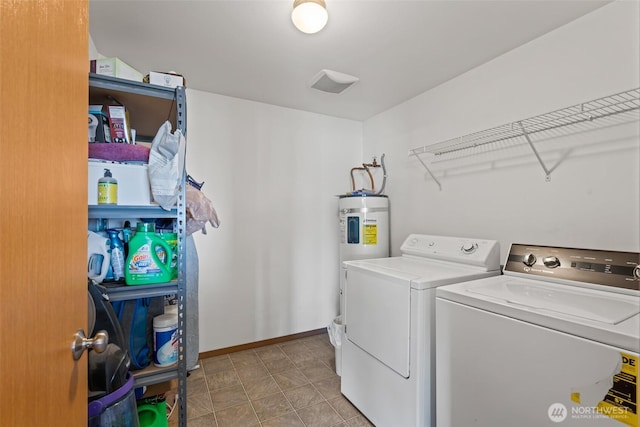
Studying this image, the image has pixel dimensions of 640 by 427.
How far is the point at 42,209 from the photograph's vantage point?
576 millimetres

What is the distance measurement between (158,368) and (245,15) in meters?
1.80

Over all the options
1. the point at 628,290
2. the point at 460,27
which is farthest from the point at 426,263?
the point at 460,27

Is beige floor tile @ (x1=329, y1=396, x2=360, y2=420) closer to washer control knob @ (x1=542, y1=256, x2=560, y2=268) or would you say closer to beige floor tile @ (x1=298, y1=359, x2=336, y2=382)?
beige floor tile @ (x1=298, y1=359, x2=336, y2=382)

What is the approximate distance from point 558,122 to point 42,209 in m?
2.26

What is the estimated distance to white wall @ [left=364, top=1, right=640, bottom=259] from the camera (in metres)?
1.45

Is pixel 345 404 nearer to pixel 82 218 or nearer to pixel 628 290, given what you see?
pixel 628 290

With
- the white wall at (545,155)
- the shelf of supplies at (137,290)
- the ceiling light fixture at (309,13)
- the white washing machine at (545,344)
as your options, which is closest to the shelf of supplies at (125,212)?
the shelf of supplies at (137,290)

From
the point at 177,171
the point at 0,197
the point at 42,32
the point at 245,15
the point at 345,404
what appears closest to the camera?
the point at 0,197

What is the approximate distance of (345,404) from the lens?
6.52 feet

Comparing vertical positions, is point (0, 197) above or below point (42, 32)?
below

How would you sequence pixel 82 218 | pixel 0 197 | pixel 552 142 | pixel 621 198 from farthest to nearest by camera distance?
pixel 552 142
pixel 621 198
pixel 82 218
pixel 0 197

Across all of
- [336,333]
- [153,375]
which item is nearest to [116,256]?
[153,375]

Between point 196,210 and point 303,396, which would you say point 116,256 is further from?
point 303,396

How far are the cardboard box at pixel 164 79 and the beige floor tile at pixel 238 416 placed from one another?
1944mm
